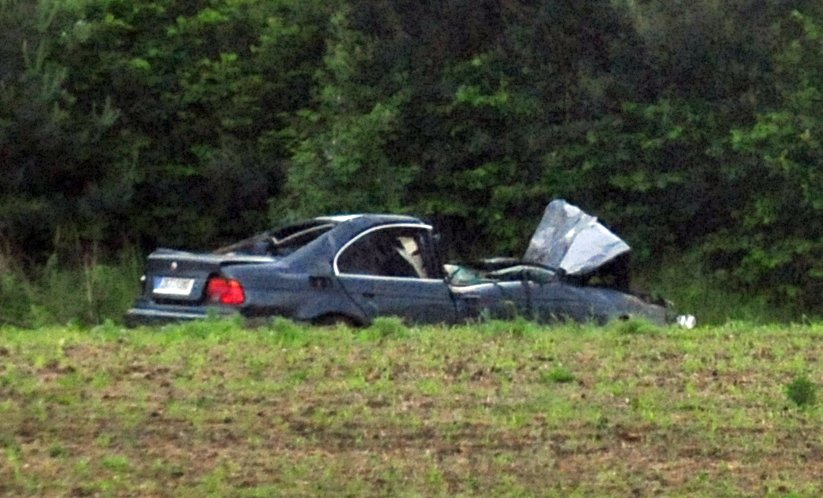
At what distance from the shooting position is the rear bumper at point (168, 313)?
43.3 feet

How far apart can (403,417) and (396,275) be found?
5.63 metres

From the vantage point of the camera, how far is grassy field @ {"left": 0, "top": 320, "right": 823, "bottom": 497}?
735cm

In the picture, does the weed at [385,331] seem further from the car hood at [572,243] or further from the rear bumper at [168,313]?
the car hood at [572,243]

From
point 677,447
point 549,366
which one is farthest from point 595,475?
point 549,366

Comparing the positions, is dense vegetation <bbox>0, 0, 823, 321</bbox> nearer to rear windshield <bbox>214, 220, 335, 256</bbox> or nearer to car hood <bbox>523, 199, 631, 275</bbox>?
car hood <bbox>523, 199, 631, 275</bbox>

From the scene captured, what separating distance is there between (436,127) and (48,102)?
17.0ft

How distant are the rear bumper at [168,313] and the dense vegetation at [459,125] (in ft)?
23.6

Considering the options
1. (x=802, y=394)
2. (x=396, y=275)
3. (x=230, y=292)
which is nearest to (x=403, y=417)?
(x=802, y=394)

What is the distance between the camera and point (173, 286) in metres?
13.5

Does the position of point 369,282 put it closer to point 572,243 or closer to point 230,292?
point 230,292

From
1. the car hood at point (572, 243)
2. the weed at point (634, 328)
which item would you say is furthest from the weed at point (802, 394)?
the car hood at point (572, 243)

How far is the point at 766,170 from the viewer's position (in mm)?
21141

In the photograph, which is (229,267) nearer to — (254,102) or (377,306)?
(377,306)

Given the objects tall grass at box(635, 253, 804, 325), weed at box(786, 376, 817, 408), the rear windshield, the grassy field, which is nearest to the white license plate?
the rear windshield
